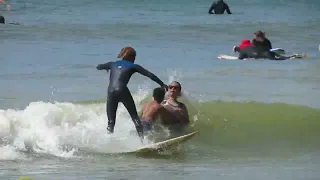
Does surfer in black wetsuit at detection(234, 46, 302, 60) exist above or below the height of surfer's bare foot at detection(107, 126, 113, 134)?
below

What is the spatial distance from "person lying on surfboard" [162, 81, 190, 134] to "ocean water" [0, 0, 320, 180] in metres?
0.40

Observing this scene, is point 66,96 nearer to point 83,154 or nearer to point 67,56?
point 83,154

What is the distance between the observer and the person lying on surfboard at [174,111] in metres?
14.3

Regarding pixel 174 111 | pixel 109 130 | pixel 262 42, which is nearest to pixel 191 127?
pixel 174 111

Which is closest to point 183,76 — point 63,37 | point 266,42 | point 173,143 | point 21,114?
point 266,42

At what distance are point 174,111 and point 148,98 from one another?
14.9 feet

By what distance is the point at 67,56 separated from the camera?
30922 mm

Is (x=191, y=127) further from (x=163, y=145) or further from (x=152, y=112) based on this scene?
(x=163, y=145)

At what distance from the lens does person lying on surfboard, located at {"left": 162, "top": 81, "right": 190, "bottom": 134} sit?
1433cm

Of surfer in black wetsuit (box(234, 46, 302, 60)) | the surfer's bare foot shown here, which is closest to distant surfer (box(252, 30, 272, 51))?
surfer in black wetsuit (box(234, 46, 302, 60))

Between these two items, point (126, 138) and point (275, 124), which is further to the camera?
point (275, 124)

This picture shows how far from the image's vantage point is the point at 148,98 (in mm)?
18938

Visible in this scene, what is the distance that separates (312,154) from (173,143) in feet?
7.43

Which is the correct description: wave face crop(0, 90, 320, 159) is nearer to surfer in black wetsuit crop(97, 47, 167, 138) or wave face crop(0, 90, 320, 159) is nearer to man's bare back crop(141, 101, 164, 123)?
man's bare back crop(141, 101, 164, 123)
